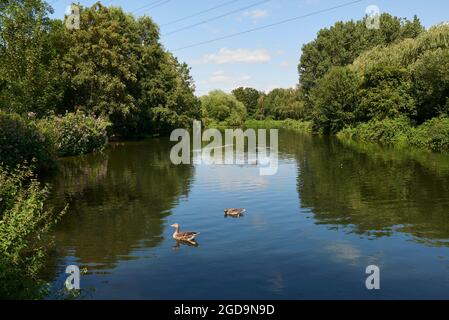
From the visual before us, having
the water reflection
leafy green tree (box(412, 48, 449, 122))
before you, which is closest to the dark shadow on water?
the water reflection

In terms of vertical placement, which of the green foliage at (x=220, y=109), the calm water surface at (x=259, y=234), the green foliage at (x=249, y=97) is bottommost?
the calm water surface at (x=259, y=234)

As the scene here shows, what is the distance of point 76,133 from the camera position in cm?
4412

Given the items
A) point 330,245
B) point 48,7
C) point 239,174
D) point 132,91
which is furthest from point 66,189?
point 132,91

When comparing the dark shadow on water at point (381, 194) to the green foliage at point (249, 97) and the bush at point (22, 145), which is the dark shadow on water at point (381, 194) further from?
the green foliage at point (249, 97)

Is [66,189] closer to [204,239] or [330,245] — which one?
[204,239]

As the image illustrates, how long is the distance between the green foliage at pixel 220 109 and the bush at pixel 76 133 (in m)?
77.1

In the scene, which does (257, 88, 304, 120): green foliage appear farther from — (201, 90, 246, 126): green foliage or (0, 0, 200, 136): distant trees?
(0, 0, 200, 136): distant trees

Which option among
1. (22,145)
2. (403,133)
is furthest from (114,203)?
(403,133)

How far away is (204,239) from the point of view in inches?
625

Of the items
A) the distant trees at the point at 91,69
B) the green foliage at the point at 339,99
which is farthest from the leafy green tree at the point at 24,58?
the green foliage at the point at 339,99

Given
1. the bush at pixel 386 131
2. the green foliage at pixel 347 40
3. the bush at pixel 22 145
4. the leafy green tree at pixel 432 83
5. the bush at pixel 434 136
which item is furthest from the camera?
the green foliage at pixel 347 40

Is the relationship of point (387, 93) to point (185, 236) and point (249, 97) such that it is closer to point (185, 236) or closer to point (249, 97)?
point (185, 236)

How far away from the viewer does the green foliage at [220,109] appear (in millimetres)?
127562
